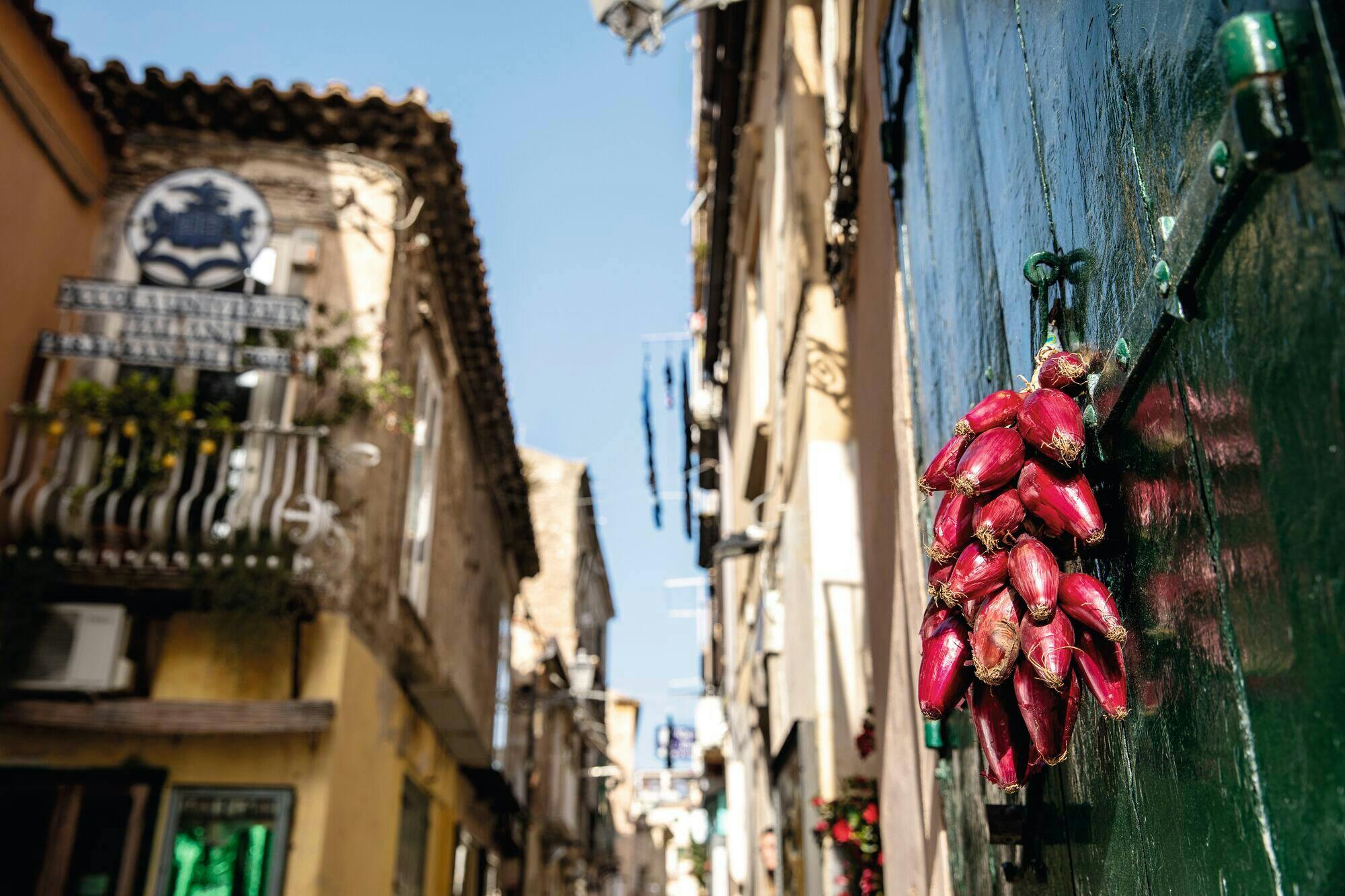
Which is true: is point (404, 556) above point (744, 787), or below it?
above

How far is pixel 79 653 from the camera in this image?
27.1 ft

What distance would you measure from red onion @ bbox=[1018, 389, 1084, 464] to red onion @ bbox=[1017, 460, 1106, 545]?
4 centimetres

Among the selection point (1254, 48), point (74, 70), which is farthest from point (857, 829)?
point (74, 70)

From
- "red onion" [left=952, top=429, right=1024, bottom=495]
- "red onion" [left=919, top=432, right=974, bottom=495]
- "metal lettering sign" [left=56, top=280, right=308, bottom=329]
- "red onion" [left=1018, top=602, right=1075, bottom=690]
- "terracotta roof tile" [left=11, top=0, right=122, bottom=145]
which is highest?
"terracotta roof tile" [left=11, top=0, right=122, bottom=145]

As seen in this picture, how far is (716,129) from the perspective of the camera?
15.0 m

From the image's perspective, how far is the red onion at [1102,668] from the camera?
191 cm

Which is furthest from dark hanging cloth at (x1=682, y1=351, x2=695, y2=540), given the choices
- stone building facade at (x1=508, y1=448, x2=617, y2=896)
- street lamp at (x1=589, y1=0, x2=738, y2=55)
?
street lamp at (x1=589, y1=0, x2=738, y2=55)

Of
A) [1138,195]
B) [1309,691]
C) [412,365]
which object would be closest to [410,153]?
[412,365]

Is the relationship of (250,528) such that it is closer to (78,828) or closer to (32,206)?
(78,828)

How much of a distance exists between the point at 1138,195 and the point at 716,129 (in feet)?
43.9

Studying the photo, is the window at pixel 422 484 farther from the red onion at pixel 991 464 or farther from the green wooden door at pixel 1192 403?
the red onion at pixel 991 464

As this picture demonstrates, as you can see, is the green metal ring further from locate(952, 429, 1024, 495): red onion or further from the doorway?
the doorway

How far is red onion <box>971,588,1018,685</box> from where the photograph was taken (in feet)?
6.56

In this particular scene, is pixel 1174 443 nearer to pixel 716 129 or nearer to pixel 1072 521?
pixel 1072 521
